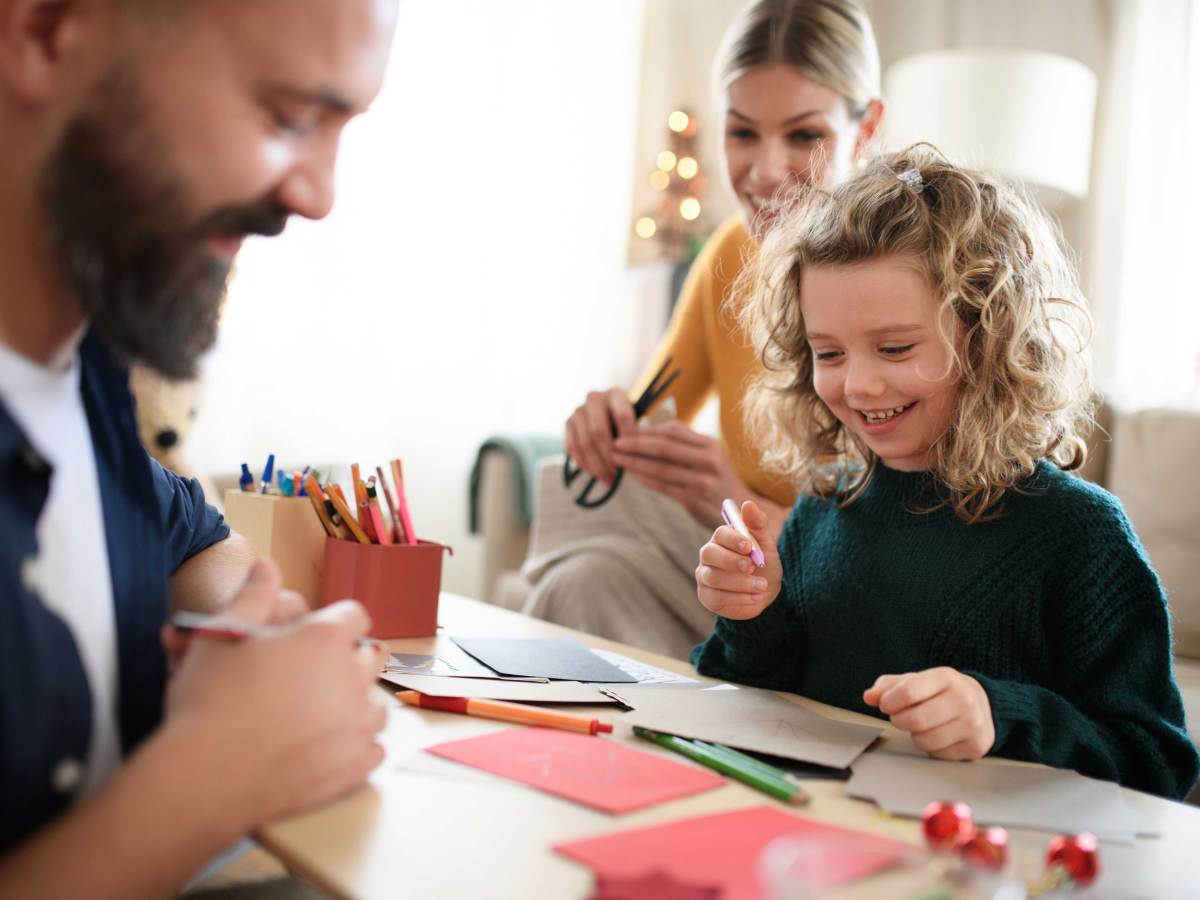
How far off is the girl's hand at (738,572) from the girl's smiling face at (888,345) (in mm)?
167

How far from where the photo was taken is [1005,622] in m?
1.03

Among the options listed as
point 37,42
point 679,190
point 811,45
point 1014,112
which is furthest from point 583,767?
point 679,190

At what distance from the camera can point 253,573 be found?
71cm

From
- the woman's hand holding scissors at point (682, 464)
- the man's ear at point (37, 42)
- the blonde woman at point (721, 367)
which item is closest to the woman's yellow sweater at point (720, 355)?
the blonde woman at point (721, 367)

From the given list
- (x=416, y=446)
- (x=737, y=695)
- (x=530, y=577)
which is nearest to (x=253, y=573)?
(x=737, y=695)

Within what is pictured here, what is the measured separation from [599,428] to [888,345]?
62cm

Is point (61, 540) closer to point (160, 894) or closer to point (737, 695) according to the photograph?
point (160, 894)

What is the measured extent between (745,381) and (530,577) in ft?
2.11

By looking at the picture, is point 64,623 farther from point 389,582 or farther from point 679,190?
point 679,190

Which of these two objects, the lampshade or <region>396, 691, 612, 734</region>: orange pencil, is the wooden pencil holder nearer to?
<region>396, 691, 612, 734</region>: orange pencil

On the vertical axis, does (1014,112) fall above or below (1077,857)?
above

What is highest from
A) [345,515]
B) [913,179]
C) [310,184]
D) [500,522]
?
[913,179]

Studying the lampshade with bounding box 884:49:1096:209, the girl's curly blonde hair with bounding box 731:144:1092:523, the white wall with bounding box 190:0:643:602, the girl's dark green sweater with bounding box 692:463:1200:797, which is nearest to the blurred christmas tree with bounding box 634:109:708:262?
the white wall with bounding box 190:0:643:602

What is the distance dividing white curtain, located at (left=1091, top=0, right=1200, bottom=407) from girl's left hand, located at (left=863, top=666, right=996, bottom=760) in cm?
240
